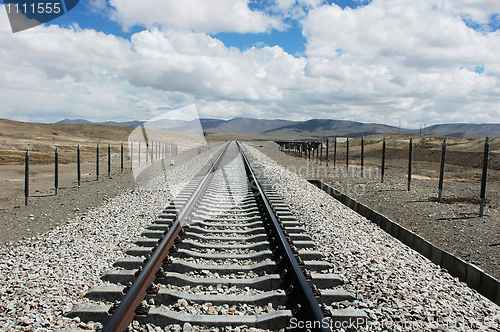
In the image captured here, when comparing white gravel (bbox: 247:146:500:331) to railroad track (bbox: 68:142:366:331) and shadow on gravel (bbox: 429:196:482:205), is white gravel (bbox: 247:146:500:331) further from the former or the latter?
shadow on gravel (bbox: 429:196:482:205)

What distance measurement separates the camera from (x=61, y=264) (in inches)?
165

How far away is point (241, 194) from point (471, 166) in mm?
21151

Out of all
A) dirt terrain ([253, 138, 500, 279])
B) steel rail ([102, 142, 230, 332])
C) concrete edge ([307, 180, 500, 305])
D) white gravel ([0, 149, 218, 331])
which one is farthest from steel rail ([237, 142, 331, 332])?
dirt terrain ([253, 138, 500, 279])

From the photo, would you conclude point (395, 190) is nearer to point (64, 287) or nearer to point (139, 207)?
point (139, 207)

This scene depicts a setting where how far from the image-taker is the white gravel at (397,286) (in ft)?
10.1

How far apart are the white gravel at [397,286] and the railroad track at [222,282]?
0.72 feet

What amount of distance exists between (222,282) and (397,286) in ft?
5.97

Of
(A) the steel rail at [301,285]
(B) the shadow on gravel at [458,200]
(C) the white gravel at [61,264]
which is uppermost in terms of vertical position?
(A) the steel rail at [301,285]

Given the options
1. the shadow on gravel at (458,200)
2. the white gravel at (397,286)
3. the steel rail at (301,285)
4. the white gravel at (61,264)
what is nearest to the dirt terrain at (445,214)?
the shadow on gravel at (458,200)

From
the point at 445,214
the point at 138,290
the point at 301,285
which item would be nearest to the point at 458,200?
the point at 445,214

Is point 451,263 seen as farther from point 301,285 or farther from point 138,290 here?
point 138,290

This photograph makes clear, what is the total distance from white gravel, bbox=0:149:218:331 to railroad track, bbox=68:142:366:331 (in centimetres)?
22

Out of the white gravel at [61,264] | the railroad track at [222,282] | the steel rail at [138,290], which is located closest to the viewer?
the steel rail at [138,290]

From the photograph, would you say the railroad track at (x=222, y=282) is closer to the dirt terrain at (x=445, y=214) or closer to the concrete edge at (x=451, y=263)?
the concrete edge at (x=451, y=263)
